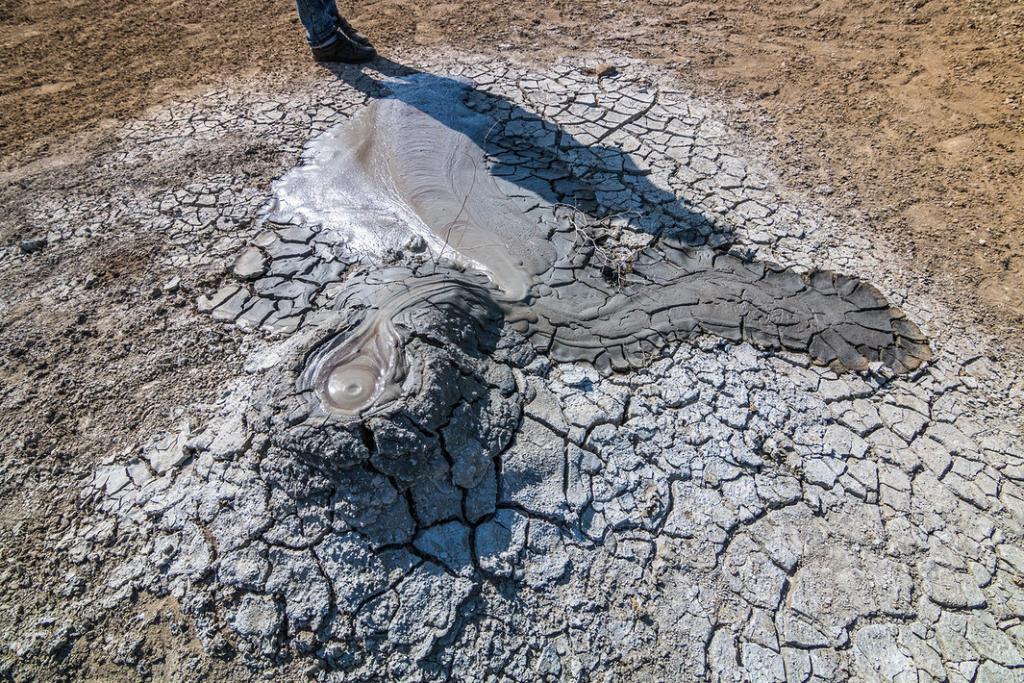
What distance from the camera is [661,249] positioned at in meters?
3.02

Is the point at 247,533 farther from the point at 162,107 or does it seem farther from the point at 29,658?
the point at 162,107

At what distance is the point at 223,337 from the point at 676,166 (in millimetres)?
2869

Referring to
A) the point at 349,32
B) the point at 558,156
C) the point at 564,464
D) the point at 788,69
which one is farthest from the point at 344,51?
the point at 564,464

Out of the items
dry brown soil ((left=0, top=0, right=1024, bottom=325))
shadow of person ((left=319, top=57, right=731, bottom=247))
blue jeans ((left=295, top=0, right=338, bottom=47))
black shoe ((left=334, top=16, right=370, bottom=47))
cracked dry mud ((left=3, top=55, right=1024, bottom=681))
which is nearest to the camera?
cracked dry mud ((left=3, top=55, right=1024, bottom=681))

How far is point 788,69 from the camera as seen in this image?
4.51 meters

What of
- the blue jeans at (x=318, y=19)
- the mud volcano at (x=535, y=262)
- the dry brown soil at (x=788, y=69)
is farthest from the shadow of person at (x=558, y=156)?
the dry brown soil at (x=788, y=69)

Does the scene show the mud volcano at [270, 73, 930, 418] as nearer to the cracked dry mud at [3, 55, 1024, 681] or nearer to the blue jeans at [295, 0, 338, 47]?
the cracked dry mud at [3, 55, 1024, 681]

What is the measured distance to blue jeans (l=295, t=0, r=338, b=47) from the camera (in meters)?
4.46

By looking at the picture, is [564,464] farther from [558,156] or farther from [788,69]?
[788,69]

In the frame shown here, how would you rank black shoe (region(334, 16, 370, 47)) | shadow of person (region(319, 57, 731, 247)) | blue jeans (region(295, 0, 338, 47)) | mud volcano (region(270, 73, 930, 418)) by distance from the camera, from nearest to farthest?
Answer: 1. mud volcano (region(270, 73, 930, 418))
2. shadow of person (region(319, 57, 731, 247))
3. blue jeans (region(295, 0, 338, 47))
4. black shoe (region(334, 16, 370, 47))

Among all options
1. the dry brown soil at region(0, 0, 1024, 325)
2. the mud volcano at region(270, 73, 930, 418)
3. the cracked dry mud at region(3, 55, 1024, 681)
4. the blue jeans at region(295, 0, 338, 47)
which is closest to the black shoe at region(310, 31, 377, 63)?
the blue jeans at region(295, 0, 338, 47)

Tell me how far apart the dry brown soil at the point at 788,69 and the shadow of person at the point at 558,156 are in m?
0.85

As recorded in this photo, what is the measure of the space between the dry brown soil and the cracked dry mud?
71 centimetres

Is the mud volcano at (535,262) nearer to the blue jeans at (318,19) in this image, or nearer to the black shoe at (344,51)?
the black shoe at (344,51)
